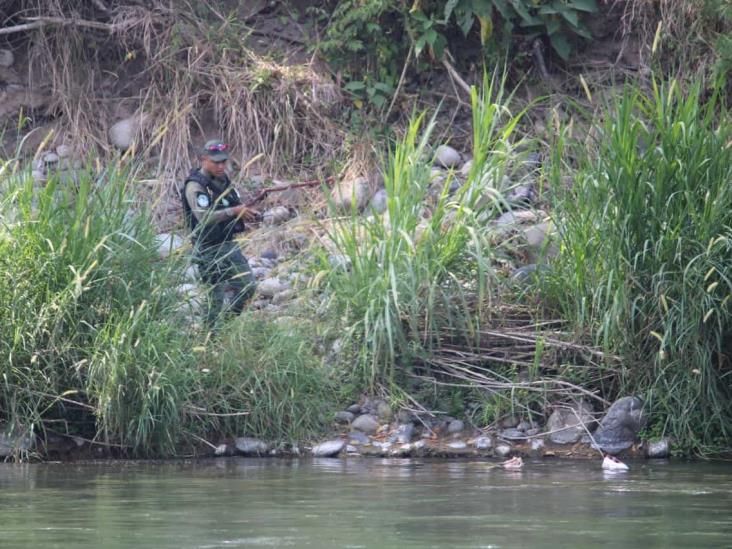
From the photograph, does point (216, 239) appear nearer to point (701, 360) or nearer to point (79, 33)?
point (701, 360)

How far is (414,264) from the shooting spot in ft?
27.0

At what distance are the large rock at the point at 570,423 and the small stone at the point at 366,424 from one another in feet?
3.48

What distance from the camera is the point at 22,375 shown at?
749cm

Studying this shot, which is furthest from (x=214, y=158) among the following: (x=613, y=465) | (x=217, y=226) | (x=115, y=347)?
(x=613, y=465)

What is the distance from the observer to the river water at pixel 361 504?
5.04 m

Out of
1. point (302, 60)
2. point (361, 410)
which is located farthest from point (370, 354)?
point (302, 60)

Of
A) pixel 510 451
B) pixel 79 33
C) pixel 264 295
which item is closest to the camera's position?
pixel 510 451

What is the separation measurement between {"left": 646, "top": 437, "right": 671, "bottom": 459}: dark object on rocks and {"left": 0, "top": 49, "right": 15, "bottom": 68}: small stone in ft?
24.3

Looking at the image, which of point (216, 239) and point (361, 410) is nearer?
point (361, 410)

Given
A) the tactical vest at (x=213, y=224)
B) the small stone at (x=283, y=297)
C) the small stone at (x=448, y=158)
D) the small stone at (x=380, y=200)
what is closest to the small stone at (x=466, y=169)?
the small stone at (x=448, y=158)

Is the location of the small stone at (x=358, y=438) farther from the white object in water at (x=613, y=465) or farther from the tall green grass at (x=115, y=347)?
the white object in water at (x=613, y=465)

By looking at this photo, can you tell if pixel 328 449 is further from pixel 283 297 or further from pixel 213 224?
pixel 213 224

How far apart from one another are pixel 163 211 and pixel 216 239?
2210 millimetres

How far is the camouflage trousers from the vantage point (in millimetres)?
8383
